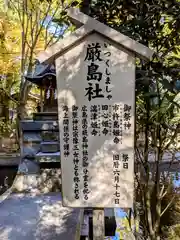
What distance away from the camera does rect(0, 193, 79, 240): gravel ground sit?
3645 millimetres

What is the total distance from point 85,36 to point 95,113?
1.79 ft

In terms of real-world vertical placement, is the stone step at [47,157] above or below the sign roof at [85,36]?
below

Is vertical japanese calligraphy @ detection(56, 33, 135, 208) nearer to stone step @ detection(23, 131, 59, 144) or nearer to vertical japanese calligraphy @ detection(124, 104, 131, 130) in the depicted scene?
vertical japanese calligraphy @ detection(124, 104, 131, 130)

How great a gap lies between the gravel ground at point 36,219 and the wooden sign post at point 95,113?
1602 mm

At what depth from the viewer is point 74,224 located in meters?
3.95

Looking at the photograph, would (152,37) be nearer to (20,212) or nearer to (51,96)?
(20,212)

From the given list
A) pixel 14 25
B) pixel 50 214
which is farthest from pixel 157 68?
pixel 14 25

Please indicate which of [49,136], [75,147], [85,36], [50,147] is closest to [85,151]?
[75,147]

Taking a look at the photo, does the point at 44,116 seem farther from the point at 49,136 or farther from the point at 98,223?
the point at 98,223

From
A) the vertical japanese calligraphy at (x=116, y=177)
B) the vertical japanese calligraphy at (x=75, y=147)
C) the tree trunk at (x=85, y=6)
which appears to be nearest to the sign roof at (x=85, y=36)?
the tree trunk at (x=85, y=6)

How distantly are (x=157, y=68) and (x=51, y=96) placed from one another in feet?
19.5

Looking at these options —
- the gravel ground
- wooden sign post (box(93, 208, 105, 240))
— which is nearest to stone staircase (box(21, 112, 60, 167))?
the gravel ground

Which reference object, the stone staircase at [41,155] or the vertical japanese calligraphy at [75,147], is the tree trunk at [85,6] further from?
the stone staircase at [41,155]

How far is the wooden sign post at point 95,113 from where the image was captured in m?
2.10
